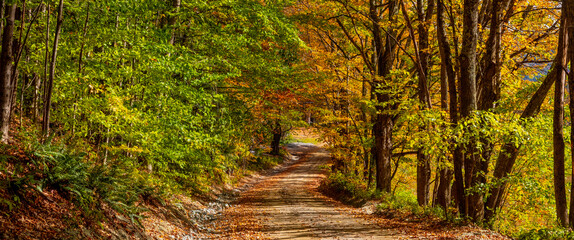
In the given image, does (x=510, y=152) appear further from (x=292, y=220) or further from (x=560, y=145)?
(x=292, y=220)

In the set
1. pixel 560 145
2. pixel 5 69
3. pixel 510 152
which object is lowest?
pixel 510 152

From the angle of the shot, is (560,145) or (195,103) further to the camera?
(195,103)

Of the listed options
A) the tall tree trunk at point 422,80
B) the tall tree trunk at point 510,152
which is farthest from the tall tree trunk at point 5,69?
the tall tree trunk at point 510,152

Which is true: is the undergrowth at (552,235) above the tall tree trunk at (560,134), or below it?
below

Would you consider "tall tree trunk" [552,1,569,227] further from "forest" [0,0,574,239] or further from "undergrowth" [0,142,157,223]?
"undergrowth" [0,142,157,223]

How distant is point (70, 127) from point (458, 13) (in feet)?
32.4

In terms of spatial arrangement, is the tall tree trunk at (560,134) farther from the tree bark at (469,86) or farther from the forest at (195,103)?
the tree bark at (469,86)

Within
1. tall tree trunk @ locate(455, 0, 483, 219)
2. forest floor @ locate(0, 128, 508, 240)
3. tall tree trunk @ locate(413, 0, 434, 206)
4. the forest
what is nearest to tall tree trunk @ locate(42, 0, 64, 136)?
the forest

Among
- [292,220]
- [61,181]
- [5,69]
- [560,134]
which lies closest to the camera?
[61,181]

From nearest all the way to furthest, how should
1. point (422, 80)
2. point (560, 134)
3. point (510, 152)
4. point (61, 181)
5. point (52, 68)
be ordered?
point (61, 181) → point (52, 68) → point (560, 134) → point (510, 152) → point (422, 80)

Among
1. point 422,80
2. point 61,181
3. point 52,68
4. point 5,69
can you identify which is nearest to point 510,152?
point 422,80

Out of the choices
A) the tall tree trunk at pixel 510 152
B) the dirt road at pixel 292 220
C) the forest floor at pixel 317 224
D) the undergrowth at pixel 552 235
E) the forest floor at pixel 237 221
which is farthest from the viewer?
the dirt road at pixel 292 220

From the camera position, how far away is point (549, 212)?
12398mm

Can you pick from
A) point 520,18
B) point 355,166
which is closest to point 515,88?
point 520,18
